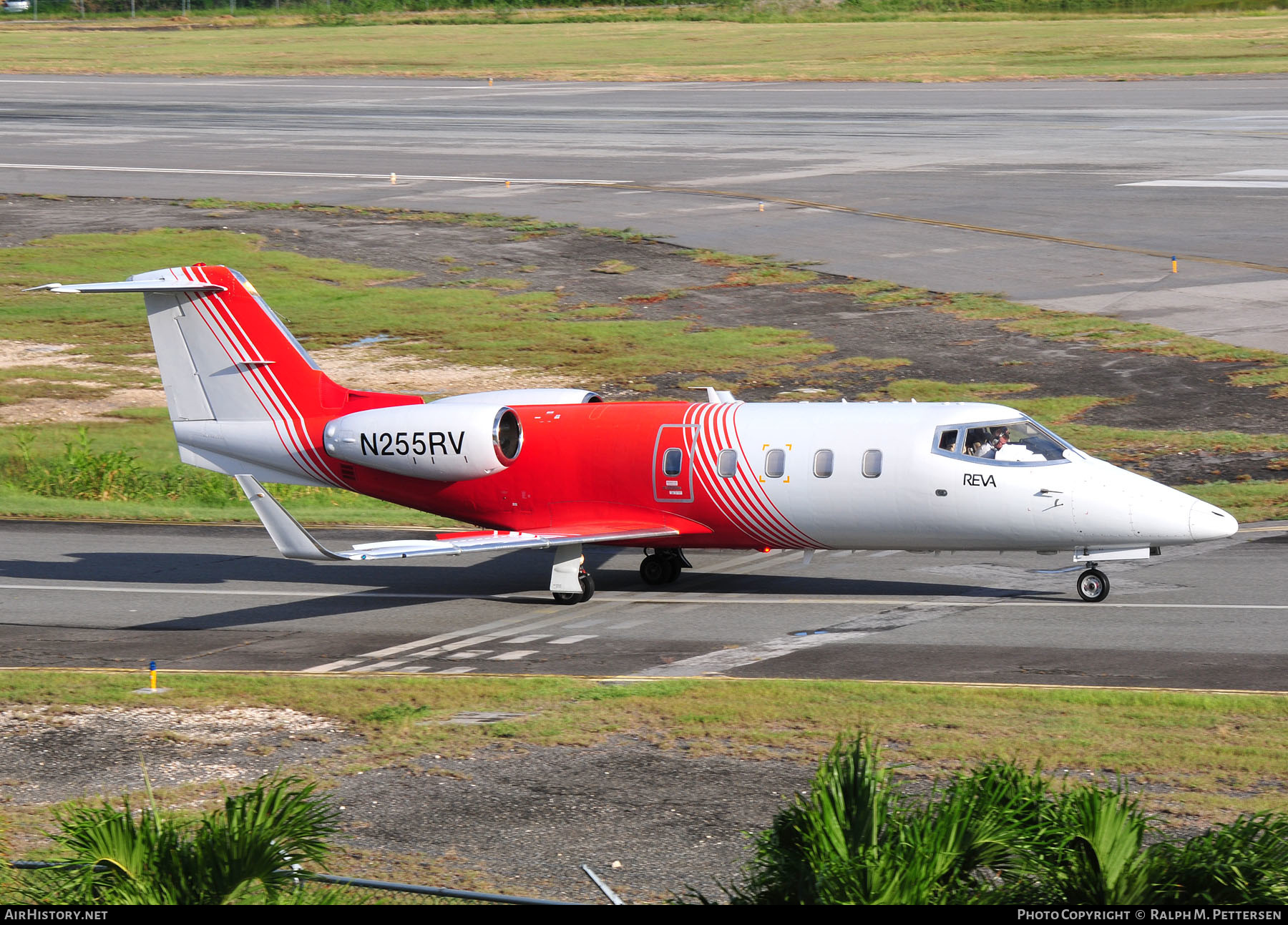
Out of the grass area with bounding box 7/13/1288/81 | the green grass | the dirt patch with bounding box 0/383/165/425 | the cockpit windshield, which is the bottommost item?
the dirt patch with bounding box 0/383/165/425

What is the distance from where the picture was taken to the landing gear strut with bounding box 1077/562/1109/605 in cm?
2333

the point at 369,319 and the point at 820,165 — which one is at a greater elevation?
the point at 820,165

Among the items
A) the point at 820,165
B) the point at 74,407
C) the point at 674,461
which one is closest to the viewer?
the point at 674,461

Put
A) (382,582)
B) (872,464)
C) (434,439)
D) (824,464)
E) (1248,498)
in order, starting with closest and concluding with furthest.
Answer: (872,464)
(824,464)
(434,439)
(382,582)
(1248,498)

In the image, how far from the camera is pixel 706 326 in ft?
158

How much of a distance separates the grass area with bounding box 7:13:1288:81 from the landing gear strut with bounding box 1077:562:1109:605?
80508mm

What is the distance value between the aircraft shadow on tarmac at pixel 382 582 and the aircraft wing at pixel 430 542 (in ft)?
4.54

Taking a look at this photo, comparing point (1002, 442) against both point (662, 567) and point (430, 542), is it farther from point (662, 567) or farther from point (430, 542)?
point (430, 542)

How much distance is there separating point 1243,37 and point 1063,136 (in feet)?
147

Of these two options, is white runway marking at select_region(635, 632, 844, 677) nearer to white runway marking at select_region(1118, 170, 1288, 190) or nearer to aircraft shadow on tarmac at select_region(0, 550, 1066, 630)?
aircraft shadow on tarmac at select_region(0, 550, 1066, 630)

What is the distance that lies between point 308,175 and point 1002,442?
56.2 metres

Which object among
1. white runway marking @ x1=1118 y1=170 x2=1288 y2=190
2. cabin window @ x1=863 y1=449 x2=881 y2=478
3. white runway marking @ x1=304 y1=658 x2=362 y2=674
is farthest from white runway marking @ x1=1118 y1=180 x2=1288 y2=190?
white runway marking @ x1=304 y1=658 x2=362 y2=674

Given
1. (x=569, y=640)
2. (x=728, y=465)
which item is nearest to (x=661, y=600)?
(x=728, y=465)

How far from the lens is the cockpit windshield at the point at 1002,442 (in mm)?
23109
